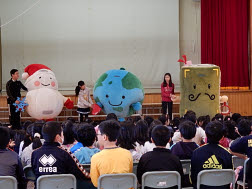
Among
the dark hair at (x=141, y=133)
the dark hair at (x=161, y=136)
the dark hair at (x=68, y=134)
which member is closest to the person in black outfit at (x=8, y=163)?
the dark hair at (x=68, y=134)

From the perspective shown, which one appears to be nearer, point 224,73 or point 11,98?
point 11,98

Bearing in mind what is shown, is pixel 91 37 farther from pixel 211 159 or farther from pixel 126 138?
pixel 211 159

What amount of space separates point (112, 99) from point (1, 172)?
16.1 feet

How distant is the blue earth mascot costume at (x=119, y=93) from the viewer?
27.7ft

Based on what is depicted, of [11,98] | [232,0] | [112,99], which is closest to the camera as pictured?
[112,99]

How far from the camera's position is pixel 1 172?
365 centimetres

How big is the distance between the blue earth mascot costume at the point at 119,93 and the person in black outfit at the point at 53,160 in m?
4.70

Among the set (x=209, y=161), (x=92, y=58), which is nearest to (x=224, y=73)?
(x=92, y=58)

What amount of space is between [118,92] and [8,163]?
4821mm

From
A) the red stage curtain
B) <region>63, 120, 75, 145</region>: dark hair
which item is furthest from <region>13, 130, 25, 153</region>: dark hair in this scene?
the red stage curtain

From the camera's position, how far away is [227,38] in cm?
1223

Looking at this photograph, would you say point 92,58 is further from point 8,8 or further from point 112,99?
point 112,99

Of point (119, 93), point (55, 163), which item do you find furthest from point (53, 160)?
point (119, 93)

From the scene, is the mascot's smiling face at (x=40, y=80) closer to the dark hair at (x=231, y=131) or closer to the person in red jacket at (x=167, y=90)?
the person in red jacket at (x=167, y=90)
